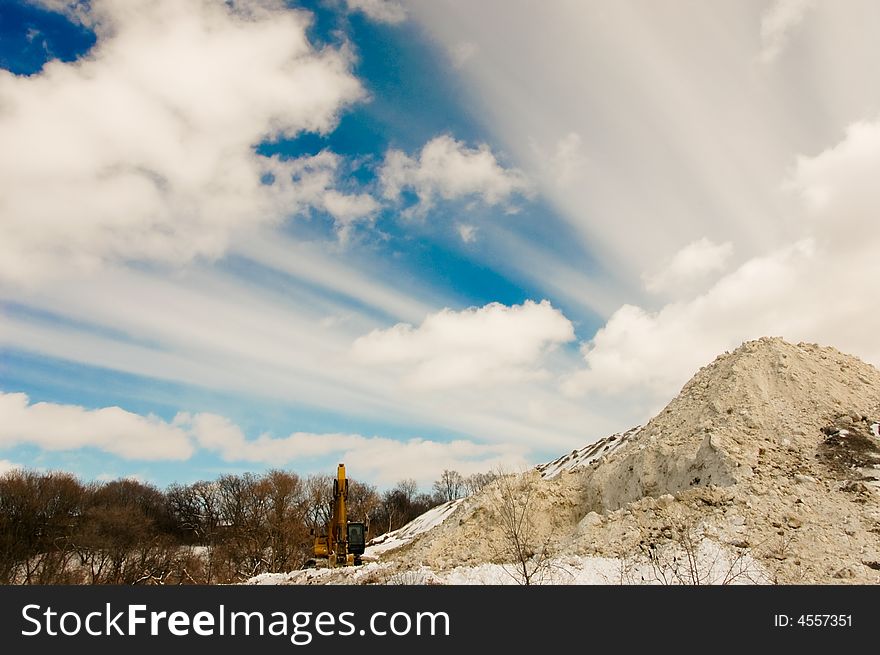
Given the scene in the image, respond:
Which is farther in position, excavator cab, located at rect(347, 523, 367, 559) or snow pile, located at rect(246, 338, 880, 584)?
excavator cab, located at rect(347, 523, 367, 559)

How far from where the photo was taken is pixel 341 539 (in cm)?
3256

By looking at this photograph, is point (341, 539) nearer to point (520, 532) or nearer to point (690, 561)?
point (520, 532)

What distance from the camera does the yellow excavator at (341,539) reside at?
103 feet

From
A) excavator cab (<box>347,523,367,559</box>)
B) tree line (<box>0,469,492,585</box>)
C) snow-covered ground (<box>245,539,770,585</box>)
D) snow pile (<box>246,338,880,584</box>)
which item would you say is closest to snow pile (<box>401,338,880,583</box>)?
snow pile (<box>246,338,880,584</box>)

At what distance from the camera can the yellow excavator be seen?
1240 inches

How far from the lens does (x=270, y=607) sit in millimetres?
9383

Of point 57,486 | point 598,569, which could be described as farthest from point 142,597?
point 57,486

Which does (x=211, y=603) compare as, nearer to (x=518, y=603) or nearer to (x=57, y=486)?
(x=518, y=603)

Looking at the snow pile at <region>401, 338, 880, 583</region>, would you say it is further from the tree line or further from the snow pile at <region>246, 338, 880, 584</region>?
the tree line

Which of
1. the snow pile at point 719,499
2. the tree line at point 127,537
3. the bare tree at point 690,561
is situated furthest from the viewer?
the tree line at point 127,537

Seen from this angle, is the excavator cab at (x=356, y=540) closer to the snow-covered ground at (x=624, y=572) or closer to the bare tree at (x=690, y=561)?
the snow-covered ground at (x=624, y=572)

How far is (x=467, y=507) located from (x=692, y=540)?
12.8 meters

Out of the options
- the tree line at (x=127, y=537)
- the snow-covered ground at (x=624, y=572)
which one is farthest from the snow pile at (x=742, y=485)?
the tree line at (x=127, y=537)

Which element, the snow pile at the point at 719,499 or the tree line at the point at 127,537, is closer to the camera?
the snow pile at the point at 719,499
